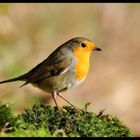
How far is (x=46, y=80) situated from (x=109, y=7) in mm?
8370

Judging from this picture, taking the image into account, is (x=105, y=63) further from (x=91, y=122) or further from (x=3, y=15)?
(x=91, y=122)

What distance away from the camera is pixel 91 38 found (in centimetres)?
1430

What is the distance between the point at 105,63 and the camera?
47.3 feet

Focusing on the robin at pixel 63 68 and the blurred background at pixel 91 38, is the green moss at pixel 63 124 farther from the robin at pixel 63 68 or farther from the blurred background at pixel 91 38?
the blurred background at pixel 91 38

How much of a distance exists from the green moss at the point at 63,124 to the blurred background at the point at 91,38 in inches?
222

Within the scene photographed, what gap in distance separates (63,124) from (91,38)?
8.82 metres

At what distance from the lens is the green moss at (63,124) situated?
529 cm

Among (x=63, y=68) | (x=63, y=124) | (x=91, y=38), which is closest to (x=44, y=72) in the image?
(x=63, y=68)

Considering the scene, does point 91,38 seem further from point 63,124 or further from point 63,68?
point 63,124

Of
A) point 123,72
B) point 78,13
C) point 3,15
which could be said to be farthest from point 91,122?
point 78,13

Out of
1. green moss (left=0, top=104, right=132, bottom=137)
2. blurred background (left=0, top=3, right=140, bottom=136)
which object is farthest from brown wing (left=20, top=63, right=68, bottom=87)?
blurred background (left=0, top=3, right=140, bottom=136)

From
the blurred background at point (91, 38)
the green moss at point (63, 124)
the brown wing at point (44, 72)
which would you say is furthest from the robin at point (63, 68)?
the blurred background at point (91, 38)

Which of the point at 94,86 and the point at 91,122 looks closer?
the point at 91,122

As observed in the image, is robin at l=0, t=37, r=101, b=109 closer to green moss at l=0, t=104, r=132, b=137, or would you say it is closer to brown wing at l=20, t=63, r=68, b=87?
brown wing at l=20, t=63, r=68, b=87
